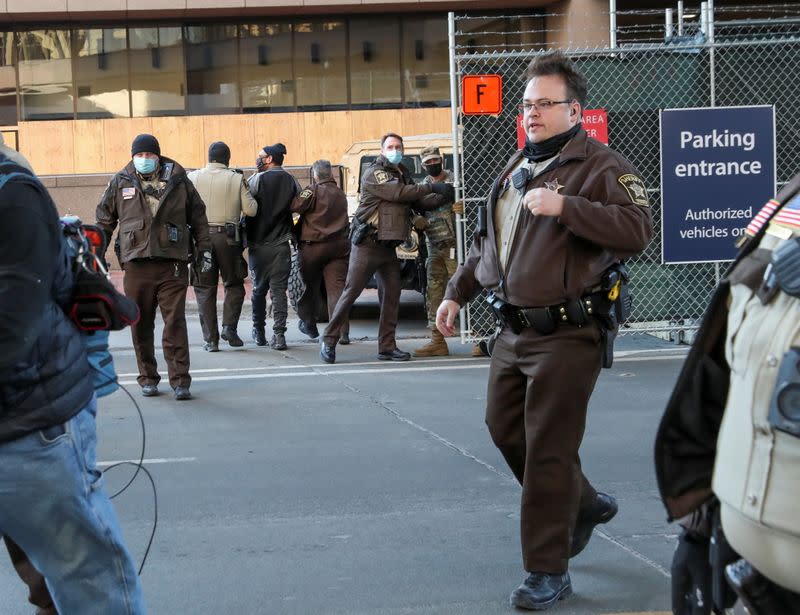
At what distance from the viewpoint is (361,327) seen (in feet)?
46.7

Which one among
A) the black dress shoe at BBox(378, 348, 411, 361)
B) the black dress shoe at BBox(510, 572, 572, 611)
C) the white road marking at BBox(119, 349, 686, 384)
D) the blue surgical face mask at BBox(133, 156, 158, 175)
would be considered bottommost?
the white road marking at BBox(119, 349, 686, 384)

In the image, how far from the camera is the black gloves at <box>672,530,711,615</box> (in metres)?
2.65

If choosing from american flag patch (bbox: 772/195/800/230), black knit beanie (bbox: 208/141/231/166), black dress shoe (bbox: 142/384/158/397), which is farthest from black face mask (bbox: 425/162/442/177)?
american flag patch (bbox: 772/195/800/230)

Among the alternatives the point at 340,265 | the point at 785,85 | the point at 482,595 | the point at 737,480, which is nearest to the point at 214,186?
the point at 340,265

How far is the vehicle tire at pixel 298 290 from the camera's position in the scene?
12.6m

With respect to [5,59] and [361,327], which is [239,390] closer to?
[361,327]

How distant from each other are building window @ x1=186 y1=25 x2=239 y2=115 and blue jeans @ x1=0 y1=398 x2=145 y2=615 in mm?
23380

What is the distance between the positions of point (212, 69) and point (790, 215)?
24.6 metres

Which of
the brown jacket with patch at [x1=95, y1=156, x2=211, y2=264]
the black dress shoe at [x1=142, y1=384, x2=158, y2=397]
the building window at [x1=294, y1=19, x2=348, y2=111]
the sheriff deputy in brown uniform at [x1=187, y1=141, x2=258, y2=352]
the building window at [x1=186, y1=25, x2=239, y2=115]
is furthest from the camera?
the building window at [x1=294, y1=19, x2=348, y2=111]

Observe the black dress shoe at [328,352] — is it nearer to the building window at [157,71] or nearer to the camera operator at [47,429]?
the camera operator at [47,429]

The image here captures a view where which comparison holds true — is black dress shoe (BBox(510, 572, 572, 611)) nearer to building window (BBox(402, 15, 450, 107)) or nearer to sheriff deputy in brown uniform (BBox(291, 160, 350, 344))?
sheriff deputy in brown uniform (BBox(291, 160, 350, 344))

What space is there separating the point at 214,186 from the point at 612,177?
8.12 meters

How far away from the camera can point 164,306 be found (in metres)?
9.41

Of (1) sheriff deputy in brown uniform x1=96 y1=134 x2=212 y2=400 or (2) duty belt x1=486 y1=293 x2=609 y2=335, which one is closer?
(2) duty belt x1=486 y1=293 x2=609 y2=335
